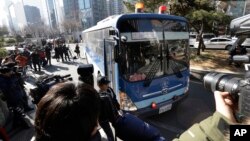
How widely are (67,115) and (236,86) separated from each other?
3.81 feet

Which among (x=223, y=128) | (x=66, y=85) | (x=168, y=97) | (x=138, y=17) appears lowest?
(x=168, y=97)

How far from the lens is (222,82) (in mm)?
1645

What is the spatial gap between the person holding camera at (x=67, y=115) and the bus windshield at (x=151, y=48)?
3.50 m

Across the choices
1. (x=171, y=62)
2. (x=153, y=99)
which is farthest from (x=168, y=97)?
(x=171, y=62)

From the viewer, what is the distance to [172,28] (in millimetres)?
5289

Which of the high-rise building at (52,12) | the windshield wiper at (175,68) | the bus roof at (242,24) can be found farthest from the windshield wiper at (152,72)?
the high-rise building at (52,12)

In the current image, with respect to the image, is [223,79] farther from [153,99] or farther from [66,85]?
[153,99]

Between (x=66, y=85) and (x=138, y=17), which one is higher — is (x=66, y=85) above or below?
below

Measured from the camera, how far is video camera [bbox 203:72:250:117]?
1117 millimetres

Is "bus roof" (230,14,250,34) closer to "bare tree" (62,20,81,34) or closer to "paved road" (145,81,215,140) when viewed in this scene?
"paved road" (145,81,215,140)

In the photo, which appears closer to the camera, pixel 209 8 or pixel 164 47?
pixel 164 47

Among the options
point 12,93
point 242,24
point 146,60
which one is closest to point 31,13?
point 12,93

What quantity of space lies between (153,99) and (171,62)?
1126 millimetres

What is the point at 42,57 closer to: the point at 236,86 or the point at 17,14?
the point at 236,86
